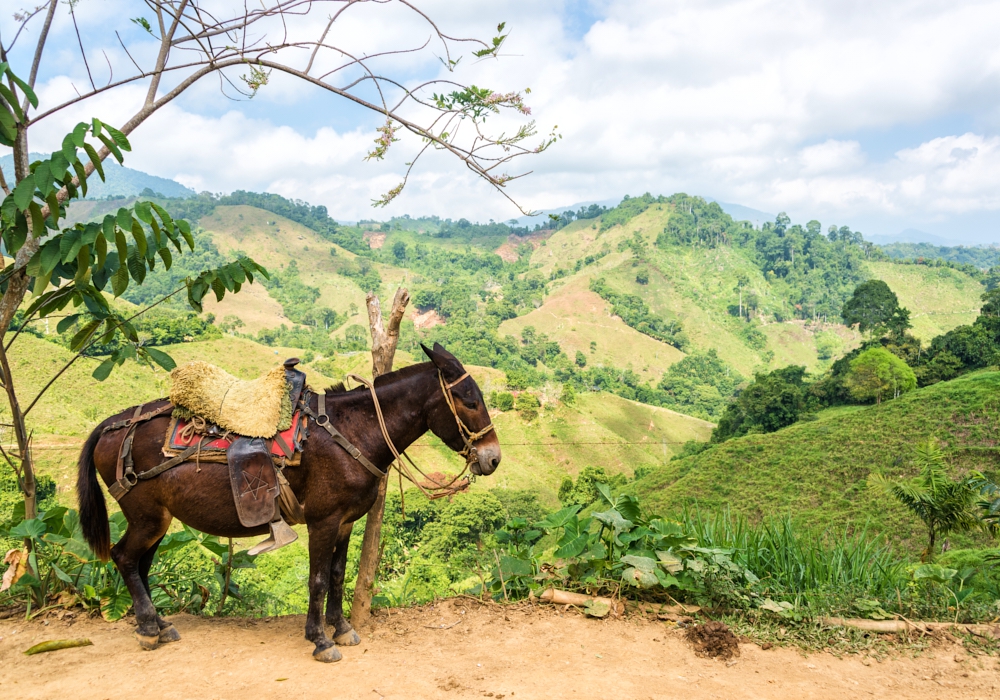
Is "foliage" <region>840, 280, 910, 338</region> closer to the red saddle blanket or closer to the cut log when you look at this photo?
the cut log

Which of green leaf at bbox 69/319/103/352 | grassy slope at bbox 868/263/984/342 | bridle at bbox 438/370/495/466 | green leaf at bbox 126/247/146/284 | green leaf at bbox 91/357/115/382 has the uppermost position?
grassy slope at bbox 868/263/984/342

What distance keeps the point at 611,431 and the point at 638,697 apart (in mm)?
62448

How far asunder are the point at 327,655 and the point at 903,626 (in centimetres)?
356

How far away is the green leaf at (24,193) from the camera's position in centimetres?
312

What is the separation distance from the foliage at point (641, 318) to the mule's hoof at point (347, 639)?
103 m

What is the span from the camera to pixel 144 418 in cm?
383

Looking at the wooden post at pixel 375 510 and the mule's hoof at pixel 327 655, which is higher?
the wooden post at pixel 375 510

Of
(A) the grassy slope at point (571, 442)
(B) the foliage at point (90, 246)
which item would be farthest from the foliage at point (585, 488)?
(B) the foliage at point (90, 246)

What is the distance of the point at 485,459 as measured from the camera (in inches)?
151

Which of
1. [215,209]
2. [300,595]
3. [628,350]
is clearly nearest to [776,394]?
[300,595]

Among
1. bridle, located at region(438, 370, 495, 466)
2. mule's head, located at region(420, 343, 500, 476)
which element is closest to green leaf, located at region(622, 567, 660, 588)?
mule's head, located at region(420, 343, 500, 476)

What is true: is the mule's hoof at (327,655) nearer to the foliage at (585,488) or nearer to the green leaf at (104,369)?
the green leaf at (104,369)

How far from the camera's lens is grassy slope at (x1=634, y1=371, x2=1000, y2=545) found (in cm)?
3397

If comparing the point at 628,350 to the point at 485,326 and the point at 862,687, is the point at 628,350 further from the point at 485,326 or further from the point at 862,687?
the point at 862,687
